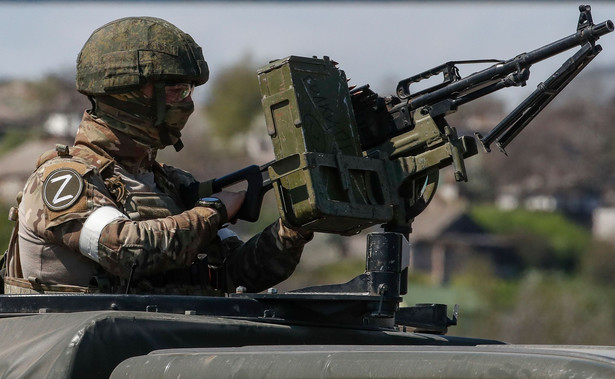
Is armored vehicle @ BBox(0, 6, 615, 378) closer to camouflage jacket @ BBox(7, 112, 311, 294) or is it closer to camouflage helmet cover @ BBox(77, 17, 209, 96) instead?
camouflage jacket @ BBox(7, 112, 311, 294)

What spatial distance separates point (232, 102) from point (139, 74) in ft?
265

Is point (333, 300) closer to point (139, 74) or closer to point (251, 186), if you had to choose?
point (251, 186)

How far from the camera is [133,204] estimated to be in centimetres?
718

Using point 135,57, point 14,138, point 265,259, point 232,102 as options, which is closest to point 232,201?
point 265,259

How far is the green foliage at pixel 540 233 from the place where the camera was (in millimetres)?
76500

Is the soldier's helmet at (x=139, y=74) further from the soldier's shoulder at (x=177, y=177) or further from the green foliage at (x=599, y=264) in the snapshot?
the green foliage at (x=599, y=264)

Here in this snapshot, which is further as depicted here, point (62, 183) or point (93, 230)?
point (62, 183)

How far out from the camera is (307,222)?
6.98 meters

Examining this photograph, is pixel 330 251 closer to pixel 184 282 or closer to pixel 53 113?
pixel 53 113

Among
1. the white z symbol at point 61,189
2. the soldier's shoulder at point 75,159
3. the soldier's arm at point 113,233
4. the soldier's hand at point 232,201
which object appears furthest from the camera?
the soldier's hand at point 232,201

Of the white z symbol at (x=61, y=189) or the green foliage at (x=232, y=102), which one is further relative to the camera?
the green foliage at (x=232, y=102)

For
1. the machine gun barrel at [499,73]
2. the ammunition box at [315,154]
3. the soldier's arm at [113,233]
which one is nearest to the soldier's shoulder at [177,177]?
the soldier's arm at [113,233]

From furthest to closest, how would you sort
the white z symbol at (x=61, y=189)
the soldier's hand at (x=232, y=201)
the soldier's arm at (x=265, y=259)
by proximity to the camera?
1. the soldier's arm at (x=265, y=259)
2. the soldier's hand at (x=232, y=201)
3. the white z symbol at (x=61, y=189)

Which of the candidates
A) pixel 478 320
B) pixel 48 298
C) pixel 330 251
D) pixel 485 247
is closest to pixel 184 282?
pixel 48 298
